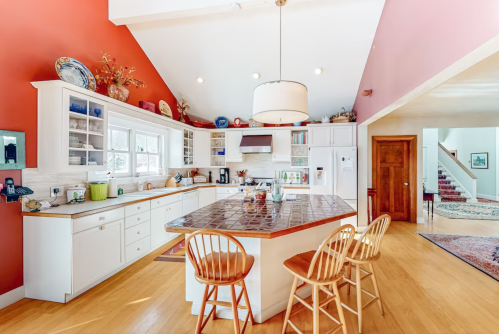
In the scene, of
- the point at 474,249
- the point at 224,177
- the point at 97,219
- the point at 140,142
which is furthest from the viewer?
the point at 224,177

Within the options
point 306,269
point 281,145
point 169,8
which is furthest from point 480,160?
point 169,8

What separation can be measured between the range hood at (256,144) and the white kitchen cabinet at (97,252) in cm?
292

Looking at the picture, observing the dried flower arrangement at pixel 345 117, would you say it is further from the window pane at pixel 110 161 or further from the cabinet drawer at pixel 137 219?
the window pane at pixel 110 161

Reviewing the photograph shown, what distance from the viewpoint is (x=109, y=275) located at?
2869 mm

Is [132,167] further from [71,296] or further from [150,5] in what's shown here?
[150,5]

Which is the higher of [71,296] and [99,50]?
[99,50]

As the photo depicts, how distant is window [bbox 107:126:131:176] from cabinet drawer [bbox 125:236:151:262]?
120cm

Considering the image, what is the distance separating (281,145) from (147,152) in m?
2.78

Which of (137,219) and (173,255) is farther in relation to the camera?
(173,255)

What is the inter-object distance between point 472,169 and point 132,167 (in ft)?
39.5

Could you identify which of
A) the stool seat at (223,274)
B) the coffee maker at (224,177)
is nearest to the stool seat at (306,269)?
the stool seat at (223,274)

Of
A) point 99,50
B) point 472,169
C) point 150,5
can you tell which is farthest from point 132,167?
point 472,169

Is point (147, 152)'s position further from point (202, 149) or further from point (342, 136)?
point (342, 136)

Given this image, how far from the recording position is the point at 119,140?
3.96m
